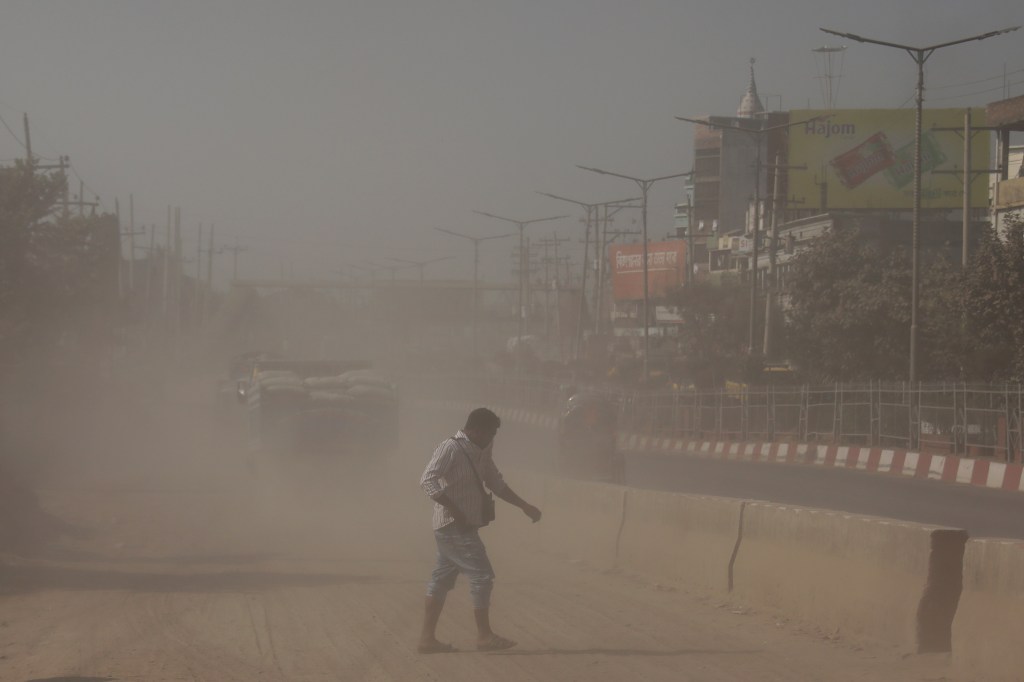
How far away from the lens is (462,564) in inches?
365

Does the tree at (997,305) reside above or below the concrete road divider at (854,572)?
above

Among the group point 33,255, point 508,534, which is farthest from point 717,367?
point 508,534

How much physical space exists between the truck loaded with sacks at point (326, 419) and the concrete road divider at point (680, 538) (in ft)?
37.1

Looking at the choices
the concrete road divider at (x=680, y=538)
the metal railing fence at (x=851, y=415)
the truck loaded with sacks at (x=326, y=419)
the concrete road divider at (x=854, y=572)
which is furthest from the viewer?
the metal railing fence at (x=851, y=415)

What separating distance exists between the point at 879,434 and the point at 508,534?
17.6 m

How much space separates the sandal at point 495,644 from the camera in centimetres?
923

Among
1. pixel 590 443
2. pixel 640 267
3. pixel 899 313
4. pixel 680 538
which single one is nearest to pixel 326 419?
pixel 590 443

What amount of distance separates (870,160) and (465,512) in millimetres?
55169

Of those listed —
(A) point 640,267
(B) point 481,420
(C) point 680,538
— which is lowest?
(C) point 680,538

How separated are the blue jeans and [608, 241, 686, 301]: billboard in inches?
3508

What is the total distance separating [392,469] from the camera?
24.9 metres

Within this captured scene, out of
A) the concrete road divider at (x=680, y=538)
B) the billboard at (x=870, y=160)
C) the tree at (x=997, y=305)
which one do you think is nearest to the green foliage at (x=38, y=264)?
the tree at (x=997, y=305)

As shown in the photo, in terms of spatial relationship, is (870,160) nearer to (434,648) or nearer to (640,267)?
(640,267)

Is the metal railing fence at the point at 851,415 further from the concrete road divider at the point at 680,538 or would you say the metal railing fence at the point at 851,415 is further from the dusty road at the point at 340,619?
the concrete road divider at the point at 680,538
